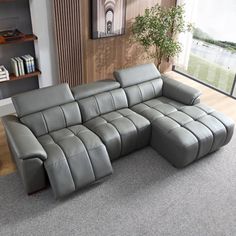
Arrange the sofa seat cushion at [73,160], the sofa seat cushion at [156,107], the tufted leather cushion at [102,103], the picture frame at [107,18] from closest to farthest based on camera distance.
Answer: the sofa seat cushion at [73,160]
the tufted leather cushion at [102,103]
the sofa seat cushion at [156,107]
the picture frame at [107,18]

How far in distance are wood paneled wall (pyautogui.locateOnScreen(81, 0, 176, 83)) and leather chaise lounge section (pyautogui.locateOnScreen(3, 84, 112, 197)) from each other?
1.30m

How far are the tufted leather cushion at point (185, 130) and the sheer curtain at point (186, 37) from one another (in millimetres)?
1877

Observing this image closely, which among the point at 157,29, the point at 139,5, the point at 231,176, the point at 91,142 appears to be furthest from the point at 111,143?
the point at 139,5

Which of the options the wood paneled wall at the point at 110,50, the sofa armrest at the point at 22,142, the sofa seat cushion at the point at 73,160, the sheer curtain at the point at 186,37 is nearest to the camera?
the sofa armrest at the point at 22,142

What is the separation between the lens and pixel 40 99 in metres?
2.91

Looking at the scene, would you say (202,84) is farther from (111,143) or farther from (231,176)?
(111,143)

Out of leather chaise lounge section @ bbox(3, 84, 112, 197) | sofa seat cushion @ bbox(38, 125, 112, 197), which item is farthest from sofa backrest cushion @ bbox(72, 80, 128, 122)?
sofa seat cushion @ bbox(38, 125, 112, 197)

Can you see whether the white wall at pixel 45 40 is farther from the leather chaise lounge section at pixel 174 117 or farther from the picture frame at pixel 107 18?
the leather chaise lounge section at pixel 174 117

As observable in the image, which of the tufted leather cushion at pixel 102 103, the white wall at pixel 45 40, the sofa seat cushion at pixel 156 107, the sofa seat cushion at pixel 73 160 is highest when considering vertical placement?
the white wall at pixel 45 40

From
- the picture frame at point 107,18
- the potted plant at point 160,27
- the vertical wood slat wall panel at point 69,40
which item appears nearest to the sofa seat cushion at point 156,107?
the potted plant at point 160,27

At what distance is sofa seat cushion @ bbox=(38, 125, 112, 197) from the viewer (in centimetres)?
246

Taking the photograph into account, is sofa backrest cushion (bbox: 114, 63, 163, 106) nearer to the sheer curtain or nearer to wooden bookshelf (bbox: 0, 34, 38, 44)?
wooden bookshelf (bbox: 0, 34, 38, 44)

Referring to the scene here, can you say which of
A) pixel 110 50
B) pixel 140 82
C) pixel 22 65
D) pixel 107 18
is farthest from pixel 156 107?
pixel 22 65

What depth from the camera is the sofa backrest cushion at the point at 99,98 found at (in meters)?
3.14
